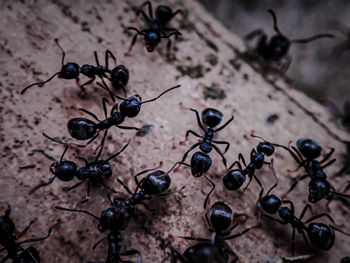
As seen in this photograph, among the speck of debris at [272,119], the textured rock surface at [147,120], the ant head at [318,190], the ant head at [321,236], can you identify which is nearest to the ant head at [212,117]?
the textured rock surface at [147,120]

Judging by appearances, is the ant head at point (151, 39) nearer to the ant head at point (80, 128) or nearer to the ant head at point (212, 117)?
the ant head at point (212, 117)

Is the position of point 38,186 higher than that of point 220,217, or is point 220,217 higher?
point 220,217

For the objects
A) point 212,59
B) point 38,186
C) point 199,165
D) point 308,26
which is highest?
point 308,26

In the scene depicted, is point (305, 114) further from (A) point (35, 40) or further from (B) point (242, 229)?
(A) point (35, 40)

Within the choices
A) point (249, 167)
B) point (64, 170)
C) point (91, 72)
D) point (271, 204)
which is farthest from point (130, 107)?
point (271, 204)

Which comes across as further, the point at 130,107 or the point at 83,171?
the point at 130,107

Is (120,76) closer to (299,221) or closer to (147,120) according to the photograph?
(147,120)
